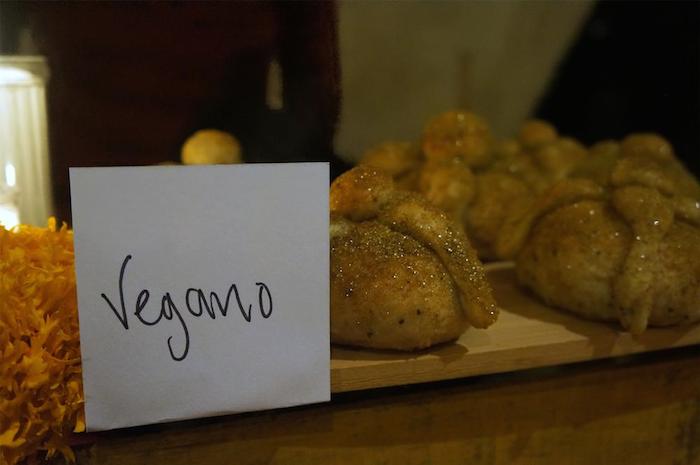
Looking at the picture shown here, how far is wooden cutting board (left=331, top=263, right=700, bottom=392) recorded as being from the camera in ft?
2.10

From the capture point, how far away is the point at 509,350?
0.69 metres

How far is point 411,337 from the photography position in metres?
0.65

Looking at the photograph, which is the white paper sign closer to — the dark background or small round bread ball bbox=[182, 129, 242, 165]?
the dark background

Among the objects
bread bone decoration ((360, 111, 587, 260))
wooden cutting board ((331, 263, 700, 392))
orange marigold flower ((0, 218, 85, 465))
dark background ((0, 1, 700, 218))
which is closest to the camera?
orange marigold flower ((0, 218, 85, 465))

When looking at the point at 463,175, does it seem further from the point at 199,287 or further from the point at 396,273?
the point at 199,287

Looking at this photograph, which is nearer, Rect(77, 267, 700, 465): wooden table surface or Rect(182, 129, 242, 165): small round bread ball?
Rect(77, 267, 700, 465): wooden table surface

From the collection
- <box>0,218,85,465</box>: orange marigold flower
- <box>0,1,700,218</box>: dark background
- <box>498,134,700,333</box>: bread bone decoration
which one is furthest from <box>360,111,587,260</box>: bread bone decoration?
<box>0,218,85,465</box>: orange marigold flower

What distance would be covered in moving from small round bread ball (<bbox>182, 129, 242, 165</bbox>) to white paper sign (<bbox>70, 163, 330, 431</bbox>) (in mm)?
282

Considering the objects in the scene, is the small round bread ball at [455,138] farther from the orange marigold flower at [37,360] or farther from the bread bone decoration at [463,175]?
the orange marigold flower at [37,360]

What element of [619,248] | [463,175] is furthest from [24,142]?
[619,248]

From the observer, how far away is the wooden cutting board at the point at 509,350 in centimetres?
64

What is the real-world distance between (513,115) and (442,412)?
89cm

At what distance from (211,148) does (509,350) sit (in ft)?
1.63

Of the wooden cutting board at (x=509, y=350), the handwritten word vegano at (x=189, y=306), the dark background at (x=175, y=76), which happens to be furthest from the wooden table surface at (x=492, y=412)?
the dark background at (x=175, y=76)
